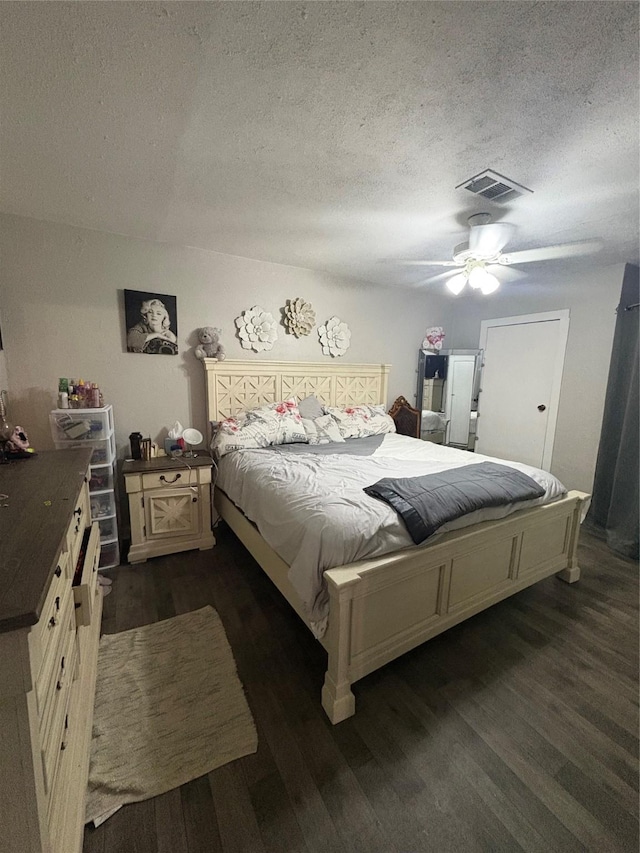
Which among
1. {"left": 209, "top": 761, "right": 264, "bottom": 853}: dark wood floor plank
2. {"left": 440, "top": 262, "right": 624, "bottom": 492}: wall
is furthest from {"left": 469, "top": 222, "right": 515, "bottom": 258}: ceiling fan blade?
{"left": 209, "top": 761, "right": 264, "bottom": 853}: dark wood floor plank

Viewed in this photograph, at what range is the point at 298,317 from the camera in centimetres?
336

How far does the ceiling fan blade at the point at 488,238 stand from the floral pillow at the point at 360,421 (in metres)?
1.68

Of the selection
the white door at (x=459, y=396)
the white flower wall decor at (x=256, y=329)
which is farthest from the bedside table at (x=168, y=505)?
the white door at (x=459, y=396)

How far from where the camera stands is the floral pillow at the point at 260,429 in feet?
8.96

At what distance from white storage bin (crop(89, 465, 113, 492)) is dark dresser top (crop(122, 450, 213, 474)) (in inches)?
4.8

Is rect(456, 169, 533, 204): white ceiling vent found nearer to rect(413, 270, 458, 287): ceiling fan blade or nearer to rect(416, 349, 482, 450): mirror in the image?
rect(413, 270, 458, 287): ceiling fan blade

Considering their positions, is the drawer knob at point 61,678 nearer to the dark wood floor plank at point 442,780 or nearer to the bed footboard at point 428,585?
the bed footboard at point 428,585

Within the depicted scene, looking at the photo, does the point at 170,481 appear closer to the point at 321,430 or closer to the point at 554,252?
the point at 321,430

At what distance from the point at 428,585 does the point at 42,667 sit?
144 centimetres

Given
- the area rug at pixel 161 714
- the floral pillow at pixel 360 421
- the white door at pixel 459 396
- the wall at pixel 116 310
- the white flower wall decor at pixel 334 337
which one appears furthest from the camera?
the white door at pixel 459 396

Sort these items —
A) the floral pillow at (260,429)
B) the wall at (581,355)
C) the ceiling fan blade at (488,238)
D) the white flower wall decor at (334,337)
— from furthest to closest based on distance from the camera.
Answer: the white flower wall decor at (334,337), the wall at (581,355), the floral pillow at (260,429), the ceiling fan blade at (488,238)

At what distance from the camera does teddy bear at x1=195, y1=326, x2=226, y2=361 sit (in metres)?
2.87

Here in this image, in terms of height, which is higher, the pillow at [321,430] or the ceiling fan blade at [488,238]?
the ceiling fan blade at [488,238]

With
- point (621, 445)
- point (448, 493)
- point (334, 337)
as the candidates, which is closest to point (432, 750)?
point (448, 493)
